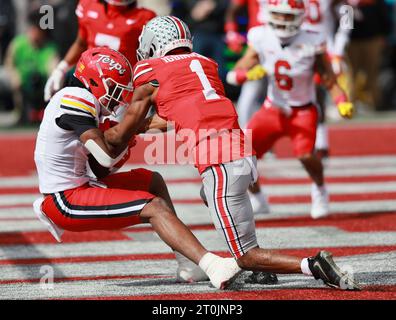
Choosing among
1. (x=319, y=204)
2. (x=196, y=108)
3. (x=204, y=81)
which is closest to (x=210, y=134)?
(x=196, y=108)

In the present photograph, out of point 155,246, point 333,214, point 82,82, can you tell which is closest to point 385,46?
point 333,214

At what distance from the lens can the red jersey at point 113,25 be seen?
Result: 8.20 meters

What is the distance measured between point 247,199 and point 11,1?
1366 cm

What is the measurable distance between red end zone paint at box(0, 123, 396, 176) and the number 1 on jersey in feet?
18.8

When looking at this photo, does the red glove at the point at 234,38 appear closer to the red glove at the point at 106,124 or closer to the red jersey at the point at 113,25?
the red jersey at the point at 113,25

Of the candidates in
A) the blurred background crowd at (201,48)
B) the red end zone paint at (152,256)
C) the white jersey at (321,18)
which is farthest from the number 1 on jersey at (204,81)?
the blurred background crowd at (201,48)

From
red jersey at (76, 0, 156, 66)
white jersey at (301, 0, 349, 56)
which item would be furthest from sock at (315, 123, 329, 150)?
red jersey at (76, 0, 156, 66)

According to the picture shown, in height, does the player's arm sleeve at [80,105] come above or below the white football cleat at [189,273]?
above

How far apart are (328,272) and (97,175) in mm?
1549

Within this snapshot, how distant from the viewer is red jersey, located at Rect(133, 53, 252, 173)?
5.63 m

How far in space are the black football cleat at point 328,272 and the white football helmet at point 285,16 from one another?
297 cm

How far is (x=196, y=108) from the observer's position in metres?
5.66

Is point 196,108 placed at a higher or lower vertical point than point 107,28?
higher

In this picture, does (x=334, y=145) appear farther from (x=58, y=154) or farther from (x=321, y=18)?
(x=58, y=154)
